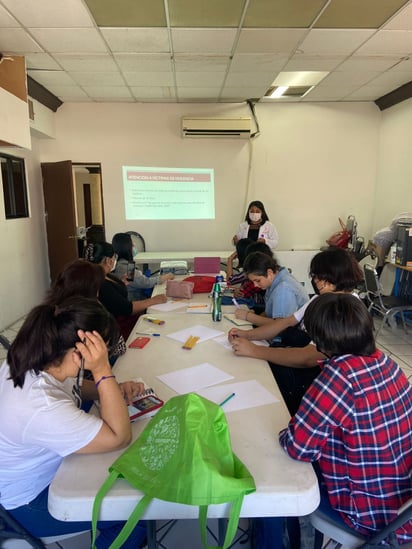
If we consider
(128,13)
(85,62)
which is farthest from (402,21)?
(85,62)

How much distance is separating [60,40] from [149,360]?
3.12 metres

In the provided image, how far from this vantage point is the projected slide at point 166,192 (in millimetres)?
5344

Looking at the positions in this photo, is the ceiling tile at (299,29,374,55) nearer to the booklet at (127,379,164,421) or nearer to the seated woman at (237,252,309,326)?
the seated woman at (237,252,309,326)

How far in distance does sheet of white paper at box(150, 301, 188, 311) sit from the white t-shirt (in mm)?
1386

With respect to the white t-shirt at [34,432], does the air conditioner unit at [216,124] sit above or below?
above

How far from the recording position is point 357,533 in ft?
3.15

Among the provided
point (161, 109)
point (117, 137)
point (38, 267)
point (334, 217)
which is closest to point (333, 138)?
point (334, 217)

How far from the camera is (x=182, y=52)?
3.49 m

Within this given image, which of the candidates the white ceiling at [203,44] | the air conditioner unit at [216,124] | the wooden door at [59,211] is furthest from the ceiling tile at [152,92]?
the wooden door at [59,211]

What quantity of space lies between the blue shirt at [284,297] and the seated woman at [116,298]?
0.81 meters

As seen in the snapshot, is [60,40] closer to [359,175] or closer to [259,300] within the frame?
[259,300]

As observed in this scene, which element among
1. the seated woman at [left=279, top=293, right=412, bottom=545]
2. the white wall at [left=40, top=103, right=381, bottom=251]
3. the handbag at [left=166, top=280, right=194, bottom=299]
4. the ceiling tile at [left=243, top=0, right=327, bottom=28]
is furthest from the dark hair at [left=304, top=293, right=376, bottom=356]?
the white wall at [left=40, top=103, right=381, bottom=251]

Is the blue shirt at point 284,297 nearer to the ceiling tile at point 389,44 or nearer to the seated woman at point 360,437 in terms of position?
the seated woman at point 360,437

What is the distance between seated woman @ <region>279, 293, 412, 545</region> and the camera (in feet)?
2.96
